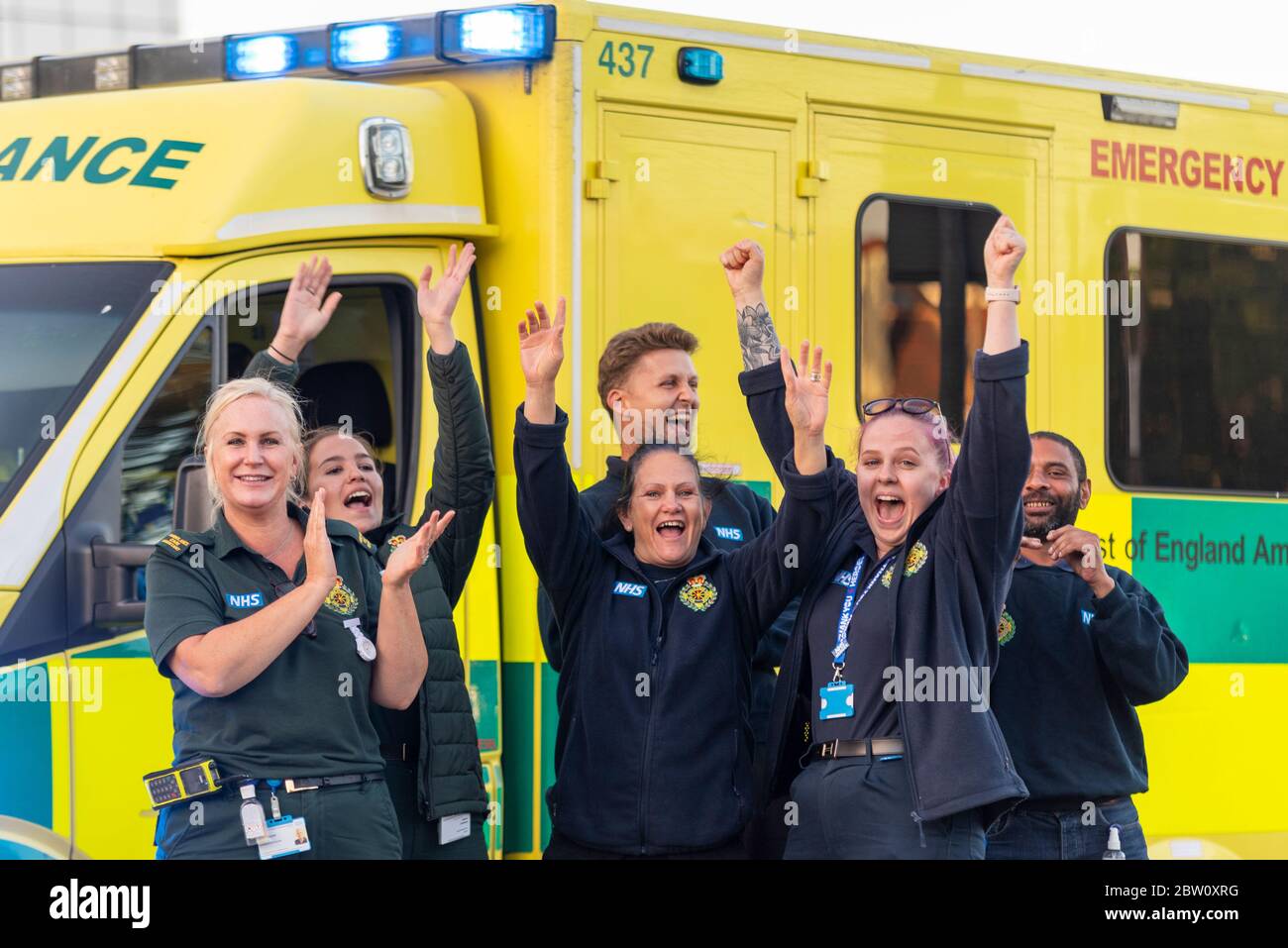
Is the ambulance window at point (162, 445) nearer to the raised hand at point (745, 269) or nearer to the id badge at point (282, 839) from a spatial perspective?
the id badge at point (282, 839)

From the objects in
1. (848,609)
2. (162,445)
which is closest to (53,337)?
(162,445)

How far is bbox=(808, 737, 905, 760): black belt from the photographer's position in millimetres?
4031

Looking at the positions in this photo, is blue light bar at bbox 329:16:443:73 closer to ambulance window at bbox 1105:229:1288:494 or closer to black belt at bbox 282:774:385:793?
ambulance window at bbox 1105:229:1288:494

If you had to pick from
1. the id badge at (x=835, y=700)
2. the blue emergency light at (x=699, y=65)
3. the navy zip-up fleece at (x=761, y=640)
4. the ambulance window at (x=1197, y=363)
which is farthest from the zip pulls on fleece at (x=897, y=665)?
the ambulance window at (x=1197, y=363)

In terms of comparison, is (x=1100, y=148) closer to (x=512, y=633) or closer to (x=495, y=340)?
(x=495, y=340)

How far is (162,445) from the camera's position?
498 centimetres

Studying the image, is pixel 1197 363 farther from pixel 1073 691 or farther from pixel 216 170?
pixel 216 170

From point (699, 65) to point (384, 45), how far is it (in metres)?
0.99

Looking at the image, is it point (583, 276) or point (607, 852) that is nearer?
point (607, 852)

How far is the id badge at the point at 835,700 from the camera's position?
161 inches

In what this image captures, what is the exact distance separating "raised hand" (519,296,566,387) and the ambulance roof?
44.2 inches

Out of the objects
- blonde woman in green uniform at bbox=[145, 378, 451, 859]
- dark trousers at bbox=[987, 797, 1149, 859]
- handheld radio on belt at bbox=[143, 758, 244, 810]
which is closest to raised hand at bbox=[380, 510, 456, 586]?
blonde woman in green uniform at bbox=[145, 378, 451, 859]

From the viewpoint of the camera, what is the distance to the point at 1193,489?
653 cm

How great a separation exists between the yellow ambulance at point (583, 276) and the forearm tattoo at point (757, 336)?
0.70 m
